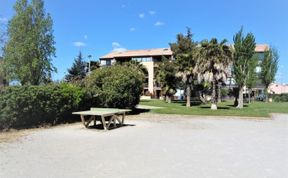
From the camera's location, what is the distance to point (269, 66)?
53219 mm

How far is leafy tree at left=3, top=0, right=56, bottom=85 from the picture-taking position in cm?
3036

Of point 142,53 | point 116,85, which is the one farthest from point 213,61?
point 142,53

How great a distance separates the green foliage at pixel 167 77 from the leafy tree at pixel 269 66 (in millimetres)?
19592

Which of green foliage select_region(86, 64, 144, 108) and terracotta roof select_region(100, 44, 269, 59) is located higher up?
terracotta roof select_region(100, 44, 269, 59)

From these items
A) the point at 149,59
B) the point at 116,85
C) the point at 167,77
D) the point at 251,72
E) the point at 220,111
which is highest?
the point at 149,59

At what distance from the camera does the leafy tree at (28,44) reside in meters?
30.4

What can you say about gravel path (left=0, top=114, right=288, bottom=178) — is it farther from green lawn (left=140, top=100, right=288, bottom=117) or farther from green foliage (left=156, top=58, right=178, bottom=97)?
green foliage (left=156, top=58, right=178, bottom=97)

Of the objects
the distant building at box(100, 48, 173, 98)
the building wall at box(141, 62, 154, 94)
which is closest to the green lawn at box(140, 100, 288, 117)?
the distant building at box(100, 48, 173, 98)

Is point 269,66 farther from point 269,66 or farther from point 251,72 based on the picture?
point 251,72

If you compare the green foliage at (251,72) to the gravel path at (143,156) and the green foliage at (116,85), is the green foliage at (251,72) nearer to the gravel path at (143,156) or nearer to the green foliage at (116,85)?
the green foliage at (116,85)

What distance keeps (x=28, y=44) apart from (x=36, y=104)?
18.9m

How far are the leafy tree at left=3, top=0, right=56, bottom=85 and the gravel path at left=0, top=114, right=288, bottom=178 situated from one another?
68.9ft

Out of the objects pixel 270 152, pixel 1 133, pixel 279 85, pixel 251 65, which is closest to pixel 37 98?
pixel 1 133

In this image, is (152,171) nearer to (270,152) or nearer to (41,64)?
(270,152)
